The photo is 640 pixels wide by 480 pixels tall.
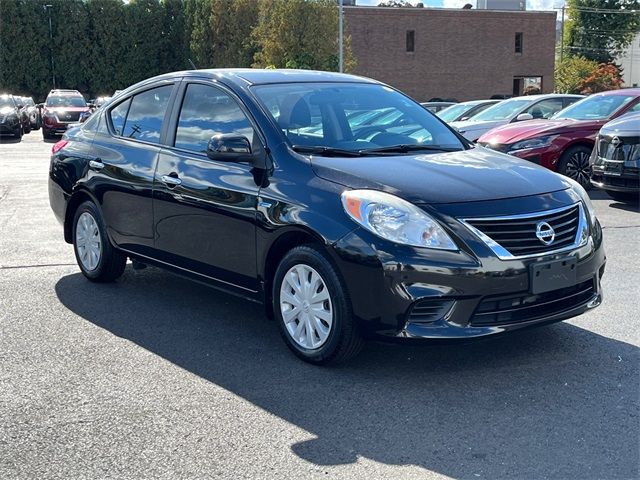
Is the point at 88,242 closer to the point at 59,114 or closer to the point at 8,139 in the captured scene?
the point at 59,114

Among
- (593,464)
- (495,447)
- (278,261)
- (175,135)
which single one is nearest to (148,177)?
(175,135)

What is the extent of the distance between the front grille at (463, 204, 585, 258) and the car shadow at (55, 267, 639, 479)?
64cm

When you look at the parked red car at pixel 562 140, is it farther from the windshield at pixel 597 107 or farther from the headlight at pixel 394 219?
the headlight at pixel 394 219

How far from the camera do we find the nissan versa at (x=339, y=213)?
14.6ft

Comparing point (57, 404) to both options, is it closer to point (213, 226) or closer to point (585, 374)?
point (213, 226)

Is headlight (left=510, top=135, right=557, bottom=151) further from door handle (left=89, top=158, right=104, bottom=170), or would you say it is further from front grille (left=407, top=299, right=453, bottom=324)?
front grille (left=407, top=299, right=453, bottom=324)

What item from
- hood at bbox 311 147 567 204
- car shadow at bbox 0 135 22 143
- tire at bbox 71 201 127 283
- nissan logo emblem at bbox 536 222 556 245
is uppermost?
hood at bbox 311 147 567 204

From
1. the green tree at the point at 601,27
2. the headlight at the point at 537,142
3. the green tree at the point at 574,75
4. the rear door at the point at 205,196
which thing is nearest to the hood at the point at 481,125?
the headlight at the point at 537,142

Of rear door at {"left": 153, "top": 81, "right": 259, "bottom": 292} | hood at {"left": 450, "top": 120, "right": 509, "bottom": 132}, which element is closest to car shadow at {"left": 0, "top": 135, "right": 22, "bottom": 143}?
hood at {"left": 450, "top": 120, "right": 509, "bottom": 132}

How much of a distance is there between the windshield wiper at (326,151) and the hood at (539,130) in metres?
7.72

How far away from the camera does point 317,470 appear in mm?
3562

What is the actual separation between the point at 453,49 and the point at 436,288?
5500 centimetres

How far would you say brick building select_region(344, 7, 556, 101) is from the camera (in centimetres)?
5488

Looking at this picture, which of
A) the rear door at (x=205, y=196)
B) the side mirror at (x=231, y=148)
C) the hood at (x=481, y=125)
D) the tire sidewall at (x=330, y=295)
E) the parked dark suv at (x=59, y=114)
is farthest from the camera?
the parked dark suv at (x=59, y=114)
